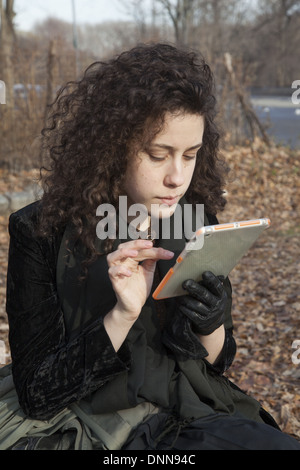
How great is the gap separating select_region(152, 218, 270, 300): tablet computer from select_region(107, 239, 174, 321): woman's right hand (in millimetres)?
58

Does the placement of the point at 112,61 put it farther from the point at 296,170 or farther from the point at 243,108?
the point at 243,108

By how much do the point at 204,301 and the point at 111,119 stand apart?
69 cm

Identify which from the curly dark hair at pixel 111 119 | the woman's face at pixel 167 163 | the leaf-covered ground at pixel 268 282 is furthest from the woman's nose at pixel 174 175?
the leaf-covered ground at pixel 268 282

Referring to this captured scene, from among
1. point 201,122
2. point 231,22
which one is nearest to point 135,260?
point 201,122

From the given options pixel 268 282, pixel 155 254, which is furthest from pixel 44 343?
pixel 268 282

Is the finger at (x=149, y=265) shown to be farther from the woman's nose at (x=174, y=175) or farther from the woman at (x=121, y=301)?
the woman's nose at (x=174, y=175)

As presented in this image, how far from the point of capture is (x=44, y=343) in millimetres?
1870

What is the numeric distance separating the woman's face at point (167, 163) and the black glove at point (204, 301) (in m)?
0.35

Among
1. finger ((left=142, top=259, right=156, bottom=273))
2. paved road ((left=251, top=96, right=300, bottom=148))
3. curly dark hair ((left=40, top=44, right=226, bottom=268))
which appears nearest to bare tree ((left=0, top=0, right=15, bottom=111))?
paved road ((left=251, top=96, right=300, bottom=148))

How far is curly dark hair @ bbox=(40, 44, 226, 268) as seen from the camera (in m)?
1.84

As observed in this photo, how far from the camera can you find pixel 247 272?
6.11 m

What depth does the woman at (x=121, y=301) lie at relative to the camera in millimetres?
1691
